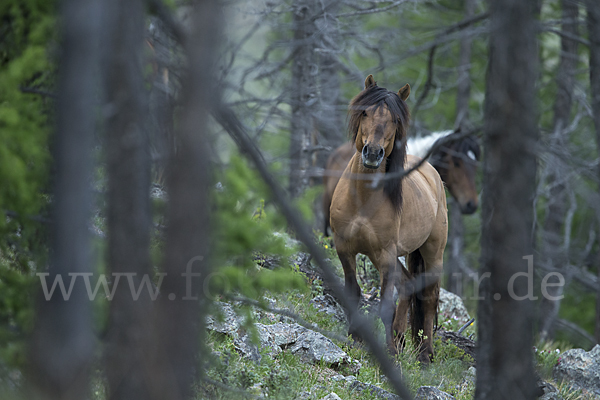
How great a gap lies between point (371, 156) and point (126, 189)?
283 cm

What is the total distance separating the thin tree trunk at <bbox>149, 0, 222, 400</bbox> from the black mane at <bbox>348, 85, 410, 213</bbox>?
9.72 feet

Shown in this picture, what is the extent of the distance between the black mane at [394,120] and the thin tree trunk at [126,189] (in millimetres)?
3080

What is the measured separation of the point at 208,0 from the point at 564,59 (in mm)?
11406

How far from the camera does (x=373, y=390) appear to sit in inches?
182

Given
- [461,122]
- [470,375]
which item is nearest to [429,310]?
[470,375]

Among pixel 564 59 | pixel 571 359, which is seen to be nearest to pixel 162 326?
pixel 571 359

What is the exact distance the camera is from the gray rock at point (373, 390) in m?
4.58

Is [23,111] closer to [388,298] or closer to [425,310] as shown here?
[388,298]

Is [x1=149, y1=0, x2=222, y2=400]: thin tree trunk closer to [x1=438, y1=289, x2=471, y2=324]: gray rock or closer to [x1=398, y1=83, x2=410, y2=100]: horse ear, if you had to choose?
[x1=398, y1=83, x2=410, y2=100]: horse ear

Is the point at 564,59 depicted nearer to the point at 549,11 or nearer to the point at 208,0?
the point at 549,11

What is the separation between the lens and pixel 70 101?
300cm

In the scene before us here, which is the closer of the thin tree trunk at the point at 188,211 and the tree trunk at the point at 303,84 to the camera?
the thin tree trunk at the point at 188,211

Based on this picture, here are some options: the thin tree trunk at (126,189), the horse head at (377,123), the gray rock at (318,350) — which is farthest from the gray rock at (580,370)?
the thin tree trunk at (126,189)

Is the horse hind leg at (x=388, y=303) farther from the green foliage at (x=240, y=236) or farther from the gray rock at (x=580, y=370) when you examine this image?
the green foliage at (x=240, y=236)
